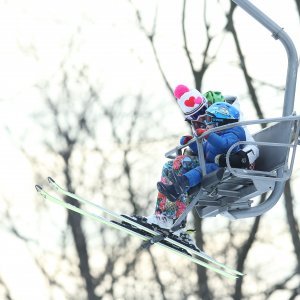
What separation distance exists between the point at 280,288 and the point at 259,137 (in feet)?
35.7

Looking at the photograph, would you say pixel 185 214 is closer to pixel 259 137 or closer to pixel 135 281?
pixel 259 137

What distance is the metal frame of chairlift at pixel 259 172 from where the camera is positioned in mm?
8414

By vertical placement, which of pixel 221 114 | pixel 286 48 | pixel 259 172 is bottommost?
pixel 259 172

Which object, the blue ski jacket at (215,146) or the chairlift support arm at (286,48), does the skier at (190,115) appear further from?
the chairlift support arm at (286,48)

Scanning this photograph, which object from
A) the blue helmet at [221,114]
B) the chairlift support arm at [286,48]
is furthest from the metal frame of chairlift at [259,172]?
the blue helmet at [221,114]

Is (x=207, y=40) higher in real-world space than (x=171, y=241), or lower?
higher

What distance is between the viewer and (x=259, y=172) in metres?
8.76

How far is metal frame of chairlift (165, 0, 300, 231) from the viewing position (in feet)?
27.6

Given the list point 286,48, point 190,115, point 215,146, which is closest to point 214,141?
point 215,146

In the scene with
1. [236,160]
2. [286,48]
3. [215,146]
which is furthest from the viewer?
[215,146]

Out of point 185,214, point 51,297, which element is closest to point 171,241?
point 185,214

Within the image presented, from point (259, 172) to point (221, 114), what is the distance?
0.68 meters

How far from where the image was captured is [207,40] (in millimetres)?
20188

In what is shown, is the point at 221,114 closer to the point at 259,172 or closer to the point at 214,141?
the point at 214,141
